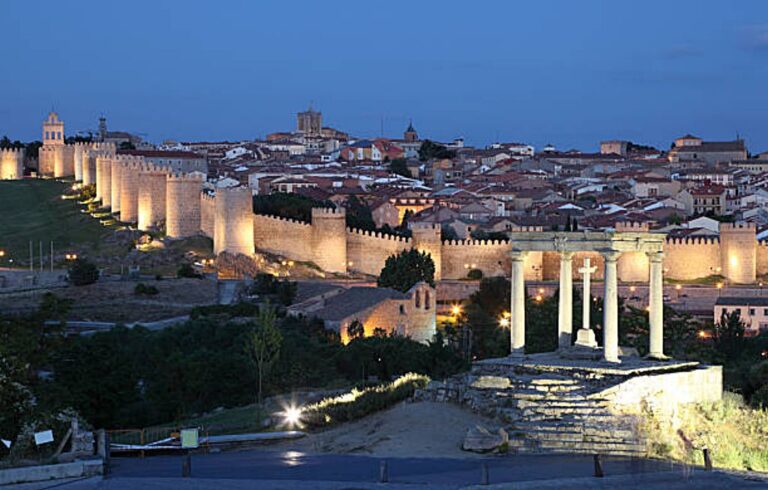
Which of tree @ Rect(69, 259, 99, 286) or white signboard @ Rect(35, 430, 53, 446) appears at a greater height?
tree @ Rect(69, 259, 99, 286)

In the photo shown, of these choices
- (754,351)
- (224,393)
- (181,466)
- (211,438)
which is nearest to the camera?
(181,466)

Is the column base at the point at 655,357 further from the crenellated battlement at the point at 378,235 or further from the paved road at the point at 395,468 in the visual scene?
the crenellated battlement at the point at 378,235

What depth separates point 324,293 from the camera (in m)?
41.3

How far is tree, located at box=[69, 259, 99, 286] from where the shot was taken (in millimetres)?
43719

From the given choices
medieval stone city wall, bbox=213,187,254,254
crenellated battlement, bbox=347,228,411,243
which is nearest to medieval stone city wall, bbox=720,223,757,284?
crenellated battlement, bbox=347,228,411,243

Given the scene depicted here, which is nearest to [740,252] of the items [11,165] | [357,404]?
[357,404]

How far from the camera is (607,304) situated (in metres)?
20.9

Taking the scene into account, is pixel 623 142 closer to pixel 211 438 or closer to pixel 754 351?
pixel 754 351

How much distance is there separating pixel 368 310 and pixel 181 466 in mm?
19887

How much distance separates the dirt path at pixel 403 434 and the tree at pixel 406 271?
2256 centimetres

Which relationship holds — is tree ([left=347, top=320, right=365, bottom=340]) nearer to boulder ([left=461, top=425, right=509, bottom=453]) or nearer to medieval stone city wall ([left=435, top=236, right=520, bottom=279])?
medieval stone city wall ([left=435, top=236, right=520, bottom=279])

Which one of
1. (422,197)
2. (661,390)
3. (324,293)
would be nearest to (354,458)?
(661,390)

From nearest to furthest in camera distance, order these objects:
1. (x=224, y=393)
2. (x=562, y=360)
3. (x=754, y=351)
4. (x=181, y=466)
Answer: (x=181, y=466) → (x=562, y=360) → (x=224, y=393) → (x=754, y=351)

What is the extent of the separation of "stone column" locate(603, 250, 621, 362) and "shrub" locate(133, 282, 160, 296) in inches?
925
